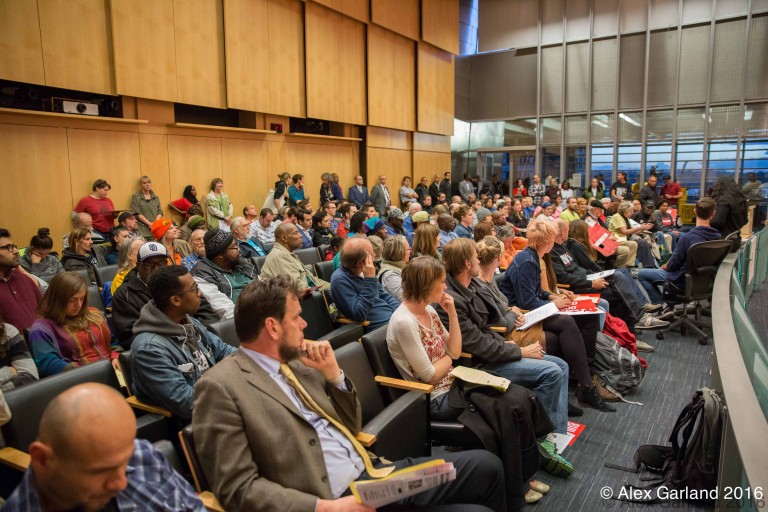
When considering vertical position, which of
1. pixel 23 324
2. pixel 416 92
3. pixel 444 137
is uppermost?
pixel 416 92

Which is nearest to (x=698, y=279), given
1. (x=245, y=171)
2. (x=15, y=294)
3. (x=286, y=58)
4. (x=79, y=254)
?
(x=15, y=294)

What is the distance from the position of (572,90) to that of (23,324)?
15.2 metres

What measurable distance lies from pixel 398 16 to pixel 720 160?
355 inches

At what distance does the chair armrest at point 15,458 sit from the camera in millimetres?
1853

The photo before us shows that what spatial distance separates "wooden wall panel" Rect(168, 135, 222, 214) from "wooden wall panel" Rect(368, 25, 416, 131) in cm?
424

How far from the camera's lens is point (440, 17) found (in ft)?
46.4

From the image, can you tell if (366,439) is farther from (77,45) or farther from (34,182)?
(77,45)

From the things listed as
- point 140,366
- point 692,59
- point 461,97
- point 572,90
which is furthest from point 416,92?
point 140,366

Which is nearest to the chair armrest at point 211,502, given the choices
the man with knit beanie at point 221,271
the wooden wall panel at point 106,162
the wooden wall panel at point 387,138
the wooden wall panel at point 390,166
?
the man with knit beanie at point 221,271

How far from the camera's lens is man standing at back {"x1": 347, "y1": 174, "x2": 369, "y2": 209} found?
38.0 feet

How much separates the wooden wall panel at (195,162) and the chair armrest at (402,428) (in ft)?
23.5

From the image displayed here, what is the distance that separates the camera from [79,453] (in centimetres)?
111

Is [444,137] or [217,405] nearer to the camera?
[217,405]

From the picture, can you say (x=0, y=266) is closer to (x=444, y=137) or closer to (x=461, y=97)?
(x=444, y=137)
